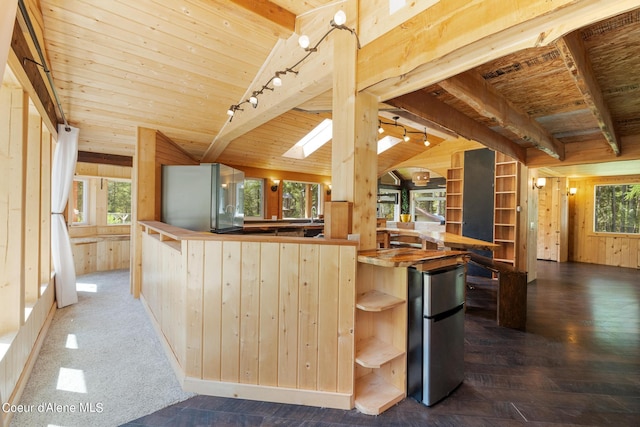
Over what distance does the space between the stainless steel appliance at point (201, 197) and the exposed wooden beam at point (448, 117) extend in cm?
250

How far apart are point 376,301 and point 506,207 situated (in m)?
4.96

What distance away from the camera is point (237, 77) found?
11.5ft

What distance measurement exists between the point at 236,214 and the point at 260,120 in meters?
1.48

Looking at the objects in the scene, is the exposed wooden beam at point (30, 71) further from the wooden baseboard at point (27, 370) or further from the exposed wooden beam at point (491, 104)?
the exposed wooden beam at point (491, 104)

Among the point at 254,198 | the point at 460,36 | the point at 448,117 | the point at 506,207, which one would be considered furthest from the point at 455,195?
the point at 460,36

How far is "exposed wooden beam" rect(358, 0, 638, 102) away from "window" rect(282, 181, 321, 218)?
558cm

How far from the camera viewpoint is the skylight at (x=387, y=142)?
7199 mm

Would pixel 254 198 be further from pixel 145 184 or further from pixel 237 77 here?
pixel 237 77

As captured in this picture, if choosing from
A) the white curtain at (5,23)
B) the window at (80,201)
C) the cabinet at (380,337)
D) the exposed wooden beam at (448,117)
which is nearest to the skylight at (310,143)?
the exposed wooden beam at (448,117)

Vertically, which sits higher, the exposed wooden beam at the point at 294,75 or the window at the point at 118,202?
the exposed wooden beam at the point at 294,75

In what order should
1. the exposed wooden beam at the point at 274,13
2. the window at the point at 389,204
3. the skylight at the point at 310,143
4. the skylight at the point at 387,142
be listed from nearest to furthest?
the exposed wooden beam at the point at 274,13, the skylight at the point at 310,143, the skylight at the point at 387,142, the window at the point at 389,204

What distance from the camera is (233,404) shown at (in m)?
1.94

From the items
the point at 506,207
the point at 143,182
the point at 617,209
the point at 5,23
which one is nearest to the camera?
the point at 5,23

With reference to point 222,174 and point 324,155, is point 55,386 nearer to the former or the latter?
point 222,174
